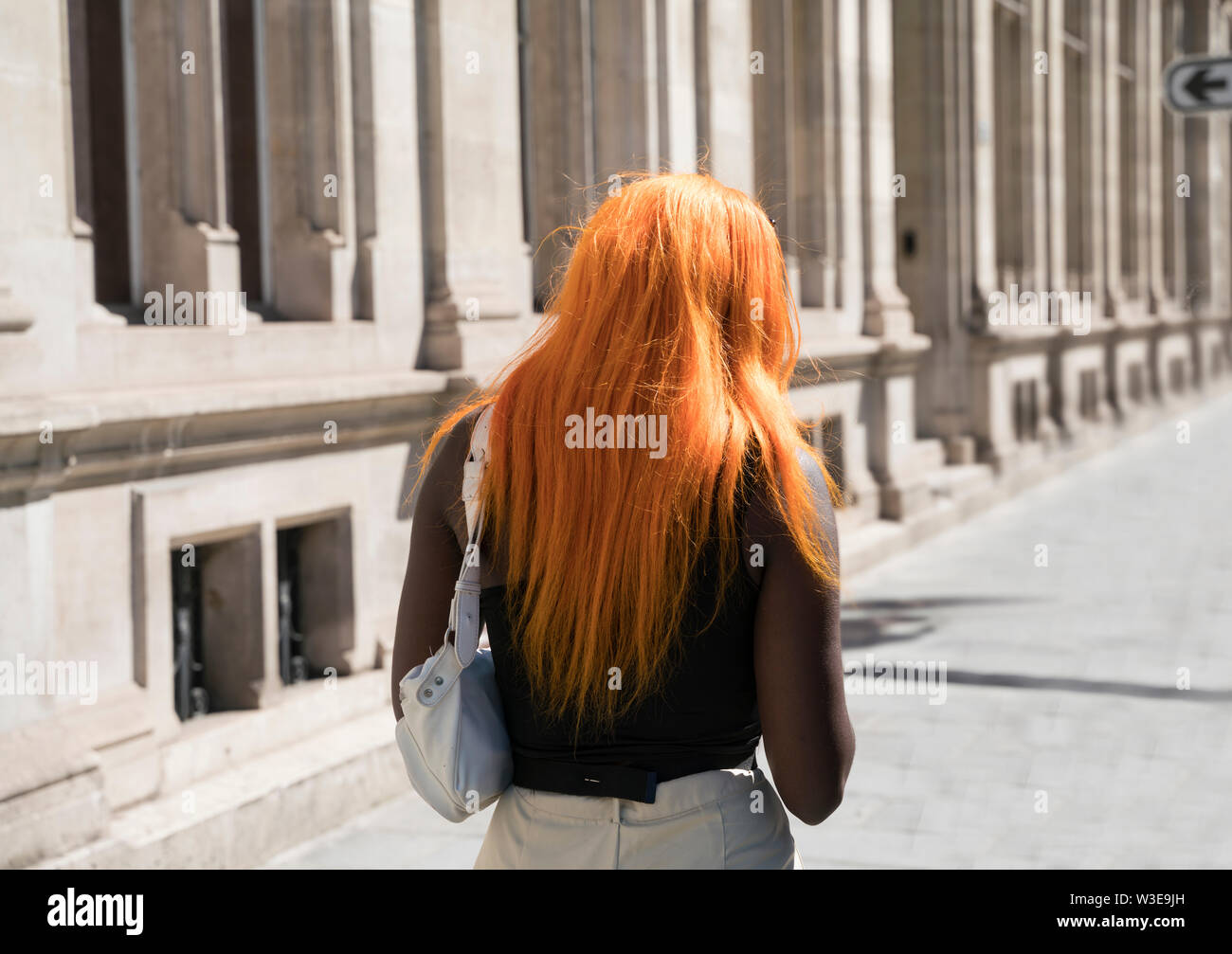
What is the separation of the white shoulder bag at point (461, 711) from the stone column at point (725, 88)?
8835mm

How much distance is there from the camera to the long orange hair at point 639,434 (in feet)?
7.11

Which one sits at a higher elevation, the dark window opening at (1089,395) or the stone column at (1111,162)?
the stone column at (1111,162)

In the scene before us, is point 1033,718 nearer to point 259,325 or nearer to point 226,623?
point 226,623

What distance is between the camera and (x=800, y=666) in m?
2.20

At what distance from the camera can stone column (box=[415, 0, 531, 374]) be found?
307 inches

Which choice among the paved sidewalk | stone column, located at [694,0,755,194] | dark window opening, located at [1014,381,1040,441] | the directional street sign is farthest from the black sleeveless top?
dark window opening, located at [1014,381,1040,441]

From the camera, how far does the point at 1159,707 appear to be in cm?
803

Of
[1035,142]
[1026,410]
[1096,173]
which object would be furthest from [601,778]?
[1096,173]

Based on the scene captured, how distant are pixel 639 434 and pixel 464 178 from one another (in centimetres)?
607

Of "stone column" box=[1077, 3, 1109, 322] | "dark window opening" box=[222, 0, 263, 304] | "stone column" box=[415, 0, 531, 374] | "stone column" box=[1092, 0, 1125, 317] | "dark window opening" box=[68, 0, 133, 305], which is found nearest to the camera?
"dark window opening" box=[68, 0, 133, 305]

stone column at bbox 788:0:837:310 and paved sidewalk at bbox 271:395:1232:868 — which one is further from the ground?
stone column at bbox 788:0:837:310

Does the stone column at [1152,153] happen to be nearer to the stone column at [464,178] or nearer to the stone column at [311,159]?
the stone column at [464,178]

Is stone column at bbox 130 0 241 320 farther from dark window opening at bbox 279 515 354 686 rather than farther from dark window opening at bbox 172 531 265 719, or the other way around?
dark window opening at bbox 279 515 354 686

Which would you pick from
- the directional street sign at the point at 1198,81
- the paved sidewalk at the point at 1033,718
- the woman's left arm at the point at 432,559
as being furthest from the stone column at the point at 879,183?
the woman's left arm at the point at 432,559
